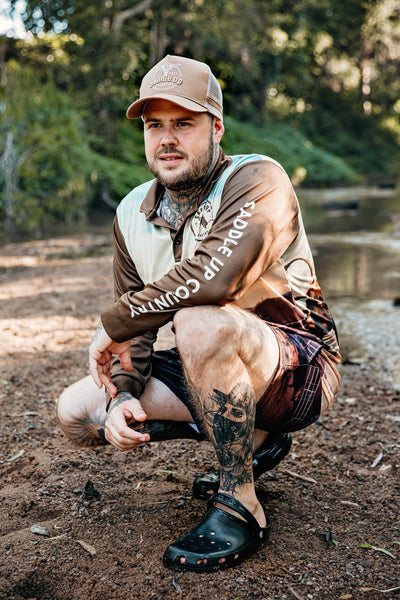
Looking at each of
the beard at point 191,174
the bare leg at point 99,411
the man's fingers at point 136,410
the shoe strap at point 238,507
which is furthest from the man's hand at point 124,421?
the beard at point 191,174

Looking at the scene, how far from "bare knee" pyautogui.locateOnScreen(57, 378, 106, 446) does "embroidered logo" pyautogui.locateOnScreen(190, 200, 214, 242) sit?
2.26ft

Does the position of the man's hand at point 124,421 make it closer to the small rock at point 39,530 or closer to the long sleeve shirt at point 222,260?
the long sleeve shirt at point 222,260

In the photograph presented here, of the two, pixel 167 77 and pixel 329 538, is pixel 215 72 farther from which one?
pixel 329 538

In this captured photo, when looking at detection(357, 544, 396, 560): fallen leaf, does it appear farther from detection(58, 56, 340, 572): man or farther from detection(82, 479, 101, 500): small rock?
detection(82, 479, 101, 500): small rock

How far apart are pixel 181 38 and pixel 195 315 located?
1923 cm

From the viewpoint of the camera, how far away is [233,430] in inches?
78.4

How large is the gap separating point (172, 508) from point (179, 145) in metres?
1.33

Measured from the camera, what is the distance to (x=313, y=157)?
2514cm

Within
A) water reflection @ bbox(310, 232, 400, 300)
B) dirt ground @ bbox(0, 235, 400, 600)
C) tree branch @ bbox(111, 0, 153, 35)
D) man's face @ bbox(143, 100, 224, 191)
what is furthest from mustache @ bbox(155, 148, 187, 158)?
tree branch @ bbox(111, 0, 153, 35)

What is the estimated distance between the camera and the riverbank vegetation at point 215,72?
1046 cm

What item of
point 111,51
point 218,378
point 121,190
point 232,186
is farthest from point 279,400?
point 111,51

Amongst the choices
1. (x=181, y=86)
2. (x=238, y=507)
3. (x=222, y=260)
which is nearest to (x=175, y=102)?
(x=181, y=86)

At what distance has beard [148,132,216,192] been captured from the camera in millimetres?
2246

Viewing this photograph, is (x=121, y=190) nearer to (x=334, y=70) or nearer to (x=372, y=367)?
(x=372, y=367)
